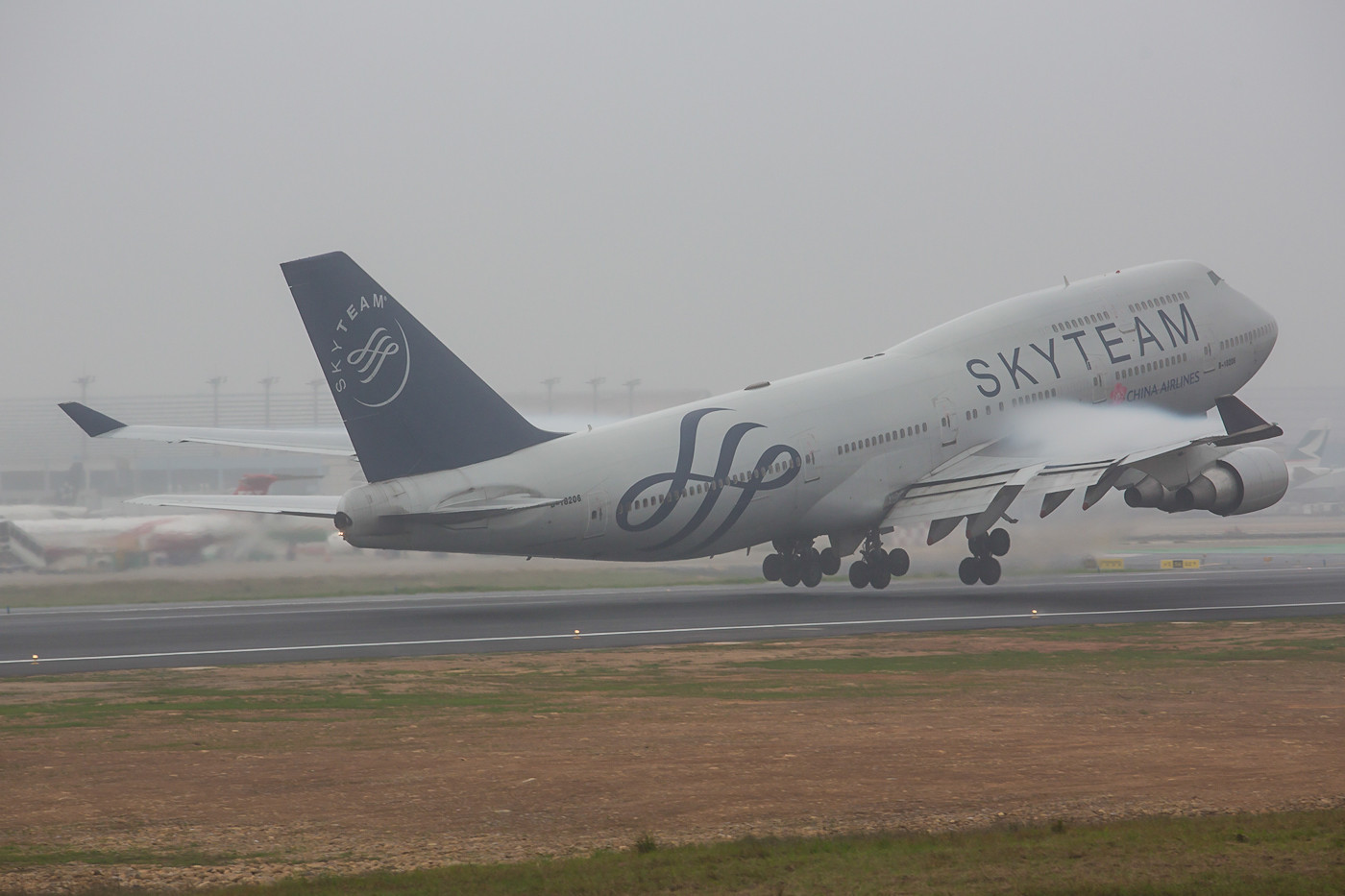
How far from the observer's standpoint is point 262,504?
3578 centimetres

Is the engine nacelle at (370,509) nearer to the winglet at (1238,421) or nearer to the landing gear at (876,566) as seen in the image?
the landing gear at (876,566)

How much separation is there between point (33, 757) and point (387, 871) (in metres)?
8.25

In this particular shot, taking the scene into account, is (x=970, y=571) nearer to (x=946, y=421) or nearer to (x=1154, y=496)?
(x=946, y=421)

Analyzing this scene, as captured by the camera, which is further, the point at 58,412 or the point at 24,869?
the point at 58,412

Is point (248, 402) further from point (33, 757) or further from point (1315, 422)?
point (33, 757)

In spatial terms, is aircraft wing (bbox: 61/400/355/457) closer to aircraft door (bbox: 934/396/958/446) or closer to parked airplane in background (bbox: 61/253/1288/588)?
parked airplane in background (bbox: 61/253/1288/588)

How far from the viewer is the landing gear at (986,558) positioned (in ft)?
137

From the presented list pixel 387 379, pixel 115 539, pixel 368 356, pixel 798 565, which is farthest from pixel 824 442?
pixel 115 539

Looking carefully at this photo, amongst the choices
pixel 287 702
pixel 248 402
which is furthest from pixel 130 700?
pixel 248 402

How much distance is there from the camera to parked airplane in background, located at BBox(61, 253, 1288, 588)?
31.8 metres

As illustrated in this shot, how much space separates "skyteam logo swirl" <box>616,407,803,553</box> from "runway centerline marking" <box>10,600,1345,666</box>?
3186 millimetres

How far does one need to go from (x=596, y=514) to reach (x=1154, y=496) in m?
16.4

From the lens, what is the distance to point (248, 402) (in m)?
99.7

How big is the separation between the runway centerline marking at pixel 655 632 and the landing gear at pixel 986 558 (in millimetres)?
5182
